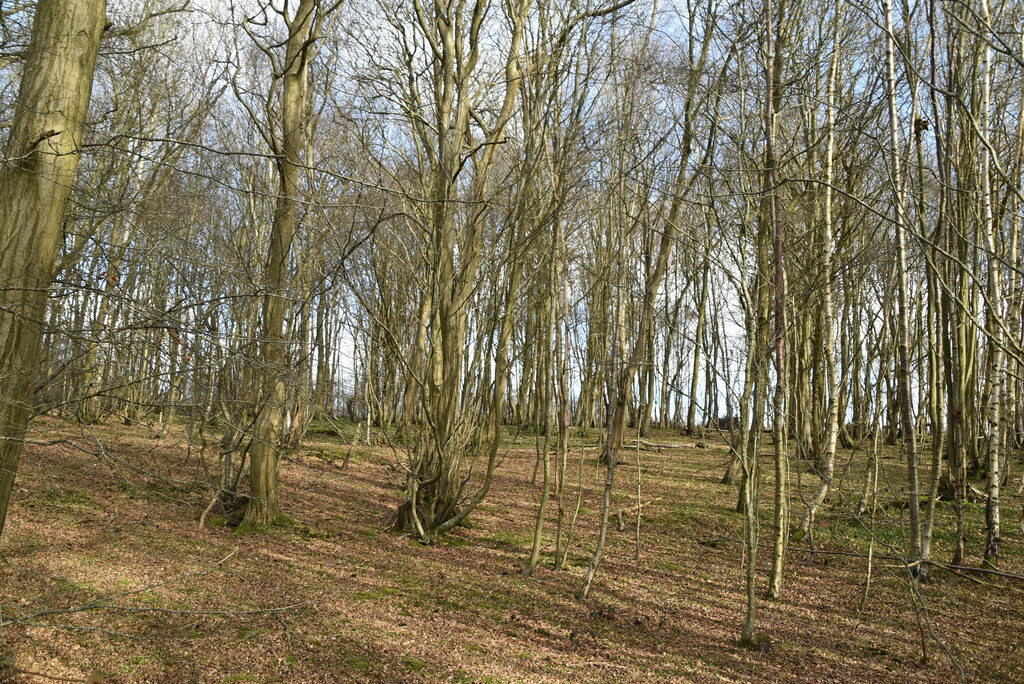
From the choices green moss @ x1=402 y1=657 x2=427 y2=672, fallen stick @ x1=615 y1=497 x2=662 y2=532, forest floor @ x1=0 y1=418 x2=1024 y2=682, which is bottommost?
green moss @ x1=402 y1=657 x2=427 y2=672

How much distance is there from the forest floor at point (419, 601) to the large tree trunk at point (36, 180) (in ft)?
1.31

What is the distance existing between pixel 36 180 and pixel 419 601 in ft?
14.4

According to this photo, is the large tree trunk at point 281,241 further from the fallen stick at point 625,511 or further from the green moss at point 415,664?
the fallen stick at point 625,511

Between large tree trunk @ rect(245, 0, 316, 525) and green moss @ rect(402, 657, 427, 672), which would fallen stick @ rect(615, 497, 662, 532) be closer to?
green moss @ rect(402, 657, 427, 672)

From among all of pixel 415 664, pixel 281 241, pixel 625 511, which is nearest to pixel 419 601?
pixel 415 664

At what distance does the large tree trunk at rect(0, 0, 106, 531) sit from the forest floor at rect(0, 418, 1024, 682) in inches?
15.7

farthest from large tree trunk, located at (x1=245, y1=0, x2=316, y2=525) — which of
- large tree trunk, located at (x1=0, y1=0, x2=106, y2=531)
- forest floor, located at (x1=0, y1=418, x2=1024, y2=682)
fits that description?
large tree trunk, located at (x1=0, y1=0, x2=106, y2=531)

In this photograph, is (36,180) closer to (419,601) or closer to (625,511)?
(419,601)

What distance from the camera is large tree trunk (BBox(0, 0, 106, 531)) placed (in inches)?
147

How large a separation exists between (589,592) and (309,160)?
308 inches

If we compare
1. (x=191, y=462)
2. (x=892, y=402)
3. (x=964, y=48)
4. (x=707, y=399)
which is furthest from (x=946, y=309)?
(x=707, y=399)

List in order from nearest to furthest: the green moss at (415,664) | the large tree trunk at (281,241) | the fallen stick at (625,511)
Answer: the green moss at (415,664)
the large tree trunk at (281,241)
the fallen stick at (625,511)

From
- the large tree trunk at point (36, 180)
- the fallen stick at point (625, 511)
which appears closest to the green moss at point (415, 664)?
the large tree trunk at point (36, 180)

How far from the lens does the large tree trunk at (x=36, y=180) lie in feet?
12.3
